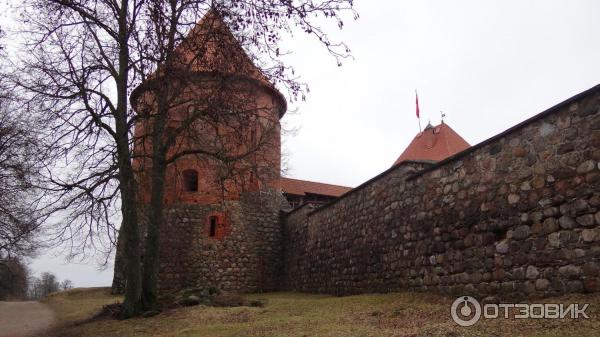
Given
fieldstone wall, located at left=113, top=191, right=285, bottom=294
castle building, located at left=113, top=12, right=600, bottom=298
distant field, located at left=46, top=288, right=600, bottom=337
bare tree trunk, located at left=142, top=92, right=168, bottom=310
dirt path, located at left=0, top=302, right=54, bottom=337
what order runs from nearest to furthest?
distant field, located at left=46, top=288, right=600, bottom=337
castle building, located at left=113, top=12, right=600, bottom=298
dirt path, located at left=0, top=302, right=54, bottom=337
bare tree trunk, located at left=142, top=92, right=168, bottom=310
fieldstone wall, located at left=113, top=191, right=285, bottom=294

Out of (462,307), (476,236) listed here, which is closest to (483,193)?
(476,236)

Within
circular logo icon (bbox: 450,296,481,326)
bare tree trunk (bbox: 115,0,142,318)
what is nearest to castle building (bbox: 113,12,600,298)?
circular logo icon (bbox: 450,296,481,326)

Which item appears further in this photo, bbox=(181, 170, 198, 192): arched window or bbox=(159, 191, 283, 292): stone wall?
bbox=(181, 170, 198, 192): arched window

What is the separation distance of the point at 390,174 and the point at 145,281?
20.6ft

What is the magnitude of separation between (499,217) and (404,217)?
2.89m

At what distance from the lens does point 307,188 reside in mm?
24141

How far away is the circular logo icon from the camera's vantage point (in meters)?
5.85

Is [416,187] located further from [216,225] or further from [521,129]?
[216,225]

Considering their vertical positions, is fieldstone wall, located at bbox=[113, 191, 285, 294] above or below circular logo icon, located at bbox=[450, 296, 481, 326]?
above

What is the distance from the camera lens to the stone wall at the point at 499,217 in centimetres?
586

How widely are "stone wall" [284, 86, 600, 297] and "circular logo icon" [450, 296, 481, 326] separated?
0.32 meters

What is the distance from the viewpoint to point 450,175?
27.9ft

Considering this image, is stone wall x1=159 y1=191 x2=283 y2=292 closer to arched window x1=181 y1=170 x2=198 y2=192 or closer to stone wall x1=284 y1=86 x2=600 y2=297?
arched window x1=181 y1=170 x2=198 y2=192

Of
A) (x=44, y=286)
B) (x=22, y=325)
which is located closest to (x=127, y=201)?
(x=22, y=325)
